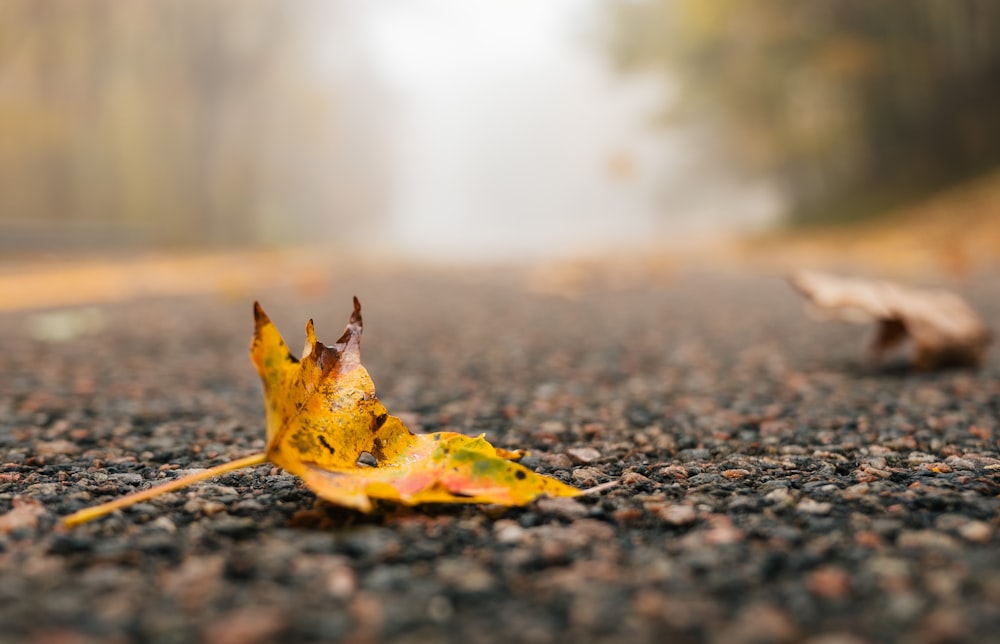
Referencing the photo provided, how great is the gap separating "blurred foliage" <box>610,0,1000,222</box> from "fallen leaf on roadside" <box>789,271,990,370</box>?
43.2 ft

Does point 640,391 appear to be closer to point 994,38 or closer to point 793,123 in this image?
point 994,38

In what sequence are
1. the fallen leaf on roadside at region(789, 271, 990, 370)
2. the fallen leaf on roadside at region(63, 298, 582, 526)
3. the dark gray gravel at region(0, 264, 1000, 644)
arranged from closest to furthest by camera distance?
the dark gray gravel at region(0, 264, 1000, 644)
the fallen leaf on roadside at region(63, 298, 582, 526)
the fallen leaf on roadside at region(789, 271, 990, 370)

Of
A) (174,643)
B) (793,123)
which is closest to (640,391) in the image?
(174,643)

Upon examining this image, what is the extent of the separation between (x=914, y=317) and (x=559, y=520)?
1.66 m

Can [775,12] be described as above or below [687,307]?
above

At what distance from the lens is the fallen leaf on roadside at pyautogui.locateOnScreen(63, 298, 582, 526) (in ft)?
3.66

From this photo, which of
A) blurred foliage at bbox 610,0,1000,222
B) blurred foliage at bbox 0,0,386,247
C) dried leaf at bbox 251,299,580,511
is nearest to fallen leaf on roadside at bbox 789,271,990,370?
dried leaf at bbox 251,299,580,511

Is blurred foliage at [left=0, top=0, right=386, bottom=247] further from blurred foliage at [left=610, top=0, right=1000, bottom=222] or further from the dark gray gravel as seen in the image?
the dark gray gravel

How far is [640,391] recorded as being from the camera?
2297 millimetres

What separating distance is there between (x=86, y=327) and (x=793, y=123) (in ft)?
55.7

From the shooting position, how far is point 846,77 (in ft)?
51.1

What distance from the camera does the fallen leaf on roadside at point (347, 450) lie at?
111 centimetres

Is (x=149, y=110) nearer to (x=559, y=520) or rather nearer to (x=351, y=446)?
(x=351, y=446)

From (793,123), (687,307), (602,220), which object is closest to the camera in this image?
(687,307)
